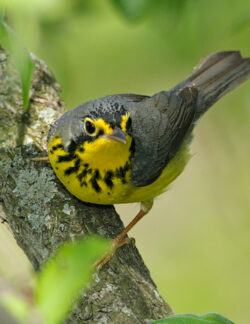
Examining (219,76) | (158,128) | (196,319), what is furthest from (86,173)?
(219,76)

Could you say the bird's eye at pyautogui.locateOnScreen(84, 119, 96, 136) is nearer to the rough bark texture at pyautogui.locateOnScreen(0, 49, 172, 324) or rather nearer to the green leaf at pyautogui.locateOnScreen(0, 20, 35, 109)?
the rough bark texture at pyautogui.locateOnScreen(0, 49, 172, 324)

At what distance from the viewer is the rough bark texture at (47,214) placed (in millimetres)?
Answer: 3707

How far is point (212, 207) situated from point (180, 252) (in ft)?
4.55

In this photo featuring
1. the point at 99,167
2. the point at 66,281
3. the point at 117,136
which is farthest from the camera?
the point at 99,167

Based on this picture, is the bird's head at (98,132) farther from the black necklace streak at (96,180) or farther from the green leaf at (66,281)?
the green leaf at (66,281)

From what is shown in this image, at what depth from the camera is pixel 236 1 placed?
4.51 metres

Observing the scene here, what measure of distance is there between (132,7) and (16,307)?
9.58ft

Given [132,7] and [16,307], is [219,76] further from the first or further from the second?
[16,307]

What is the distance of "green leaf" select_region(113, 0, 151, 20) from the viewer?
3.87 meters

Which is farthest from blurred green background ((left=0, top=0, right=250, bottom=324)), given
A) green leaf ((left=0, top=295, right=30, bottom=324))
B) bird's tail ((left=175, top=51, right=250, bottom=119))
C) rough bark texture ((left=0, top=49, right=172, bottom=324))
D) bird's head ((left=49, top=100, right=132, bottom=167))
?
green leaf ((left=0, top=295, right=30, bottom=324))

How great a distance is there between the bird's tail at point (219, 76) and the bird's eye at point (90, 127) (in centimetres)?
252

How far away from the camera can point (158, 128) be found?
5.68m

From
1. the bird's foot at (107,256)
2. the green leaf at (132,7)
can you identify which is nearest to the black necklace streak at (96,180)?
the bird's foot at (107,256)

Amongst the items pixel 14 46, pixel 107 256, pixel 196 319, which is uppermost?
pixel 14 46
